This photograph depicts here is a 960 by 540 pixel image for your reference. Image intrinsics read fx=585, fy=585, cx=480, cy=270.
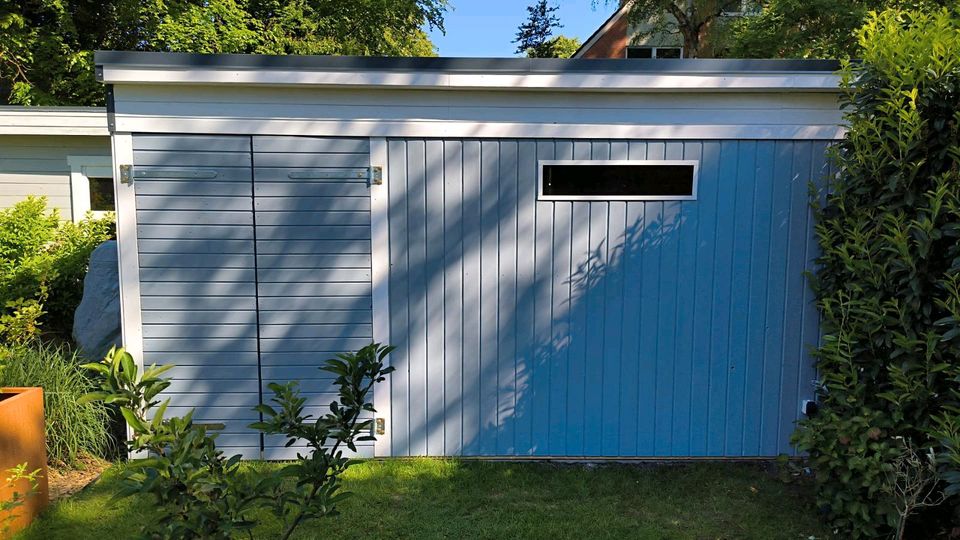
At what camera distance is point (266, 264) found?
3.77 m

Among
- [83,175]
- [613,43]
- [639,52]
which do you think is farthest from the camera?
[613,43]

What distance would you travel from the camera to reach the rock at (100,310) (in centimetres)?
479

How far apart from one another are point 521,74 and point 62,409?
3628 mm

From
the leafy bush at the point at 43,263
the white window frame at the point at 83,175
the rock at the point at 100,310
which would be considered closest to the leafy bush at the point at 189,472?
the rock at the point at 100,310

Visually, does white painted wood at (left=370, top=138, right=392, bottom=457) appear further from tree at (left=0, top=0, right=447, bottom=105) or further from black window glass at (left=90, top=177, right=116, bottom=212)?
tree at (left=0, top=0, right=447, bottom=105)

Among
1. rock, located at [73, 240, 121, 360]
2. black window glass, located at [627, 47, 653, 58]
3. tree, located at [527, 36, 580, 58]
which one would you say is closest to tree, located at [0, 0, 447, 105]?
black window glass, located at [627, 47, 653, 58]

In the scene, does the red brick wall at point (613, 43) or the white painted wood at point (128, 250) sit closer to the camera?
the white painted wood at point (128, 250)

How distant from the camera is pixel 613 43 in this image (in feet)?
57.4

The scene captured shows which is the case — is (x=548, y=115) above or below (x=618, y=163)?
above

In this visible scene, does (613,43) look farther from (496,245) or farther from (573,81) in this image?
(496,245)

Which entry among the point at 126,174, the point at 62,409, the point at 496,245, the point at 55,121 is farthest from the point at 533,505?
the point at 55,121

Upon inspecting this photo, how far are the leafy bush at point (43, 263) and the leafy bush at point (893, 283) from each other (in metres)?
7.00

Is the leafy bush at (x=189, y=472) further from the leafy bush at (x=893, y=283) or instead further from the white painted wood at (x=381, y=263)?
the leafy bush at (x=893, y=283)

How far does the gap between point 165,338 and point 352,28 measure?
41.1 ft
